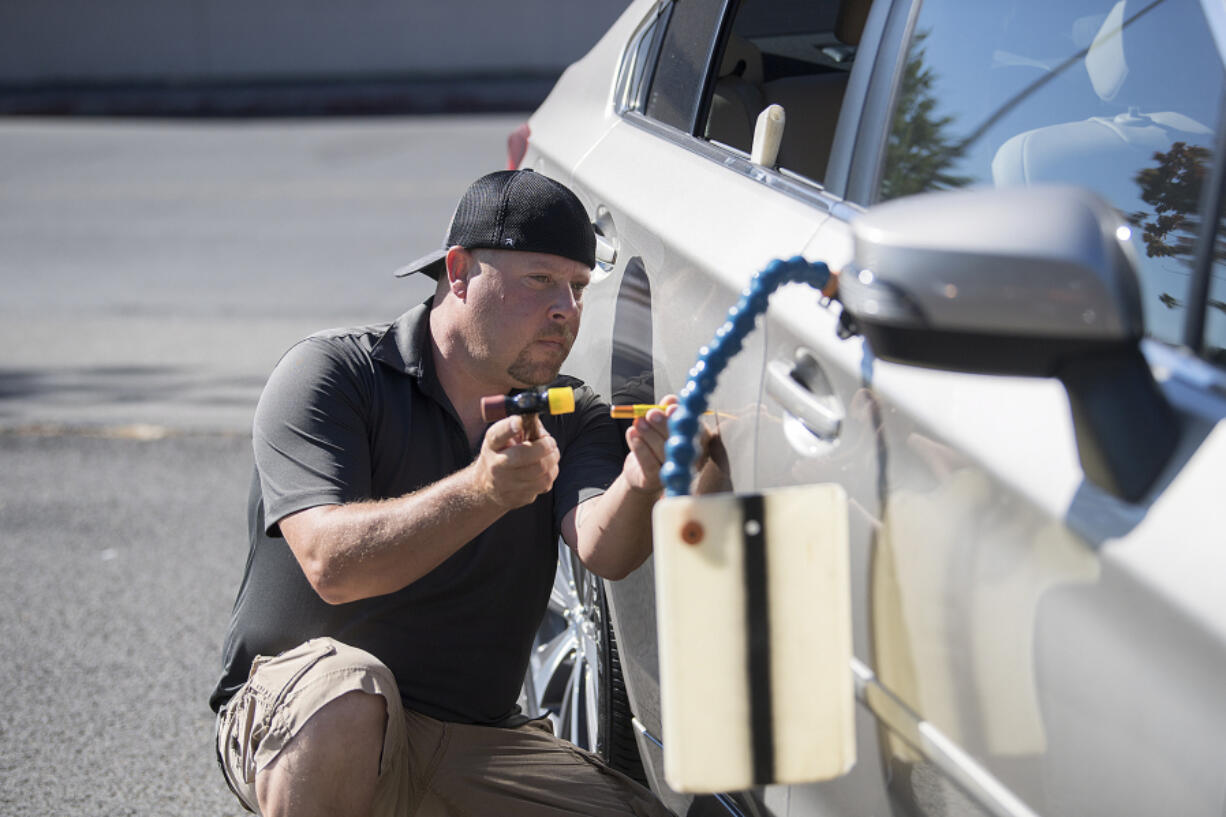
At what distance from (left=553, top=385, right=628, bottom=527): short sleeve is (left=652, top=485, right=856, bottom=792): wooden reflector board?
1000 millimetres

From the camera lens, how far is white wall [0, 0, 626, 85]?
2442cm

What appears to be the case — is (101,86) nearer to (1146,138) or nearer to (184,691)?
(184,691)

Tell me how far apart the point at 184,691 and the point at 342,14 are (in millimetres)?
22623

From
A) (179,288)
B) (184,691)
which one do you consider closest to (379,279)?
(179,288)

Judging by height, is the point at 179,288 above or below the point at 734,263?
below

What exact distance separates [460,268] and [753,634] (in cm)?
121

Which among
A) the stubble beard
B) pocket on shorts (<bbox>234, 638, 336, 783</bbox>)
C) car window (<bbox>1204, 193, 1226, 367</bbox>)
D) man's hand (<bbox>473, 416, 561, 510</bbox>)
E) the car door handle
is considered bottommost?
pocket on shorts (<bbox>234, 638, 336, 783</bbox>)

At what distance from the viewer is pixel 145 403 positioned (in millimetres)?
6340

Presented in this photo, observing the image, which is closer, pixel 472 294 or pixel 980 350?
pixel 980 350

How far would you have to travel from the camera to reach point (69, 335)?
302 inches

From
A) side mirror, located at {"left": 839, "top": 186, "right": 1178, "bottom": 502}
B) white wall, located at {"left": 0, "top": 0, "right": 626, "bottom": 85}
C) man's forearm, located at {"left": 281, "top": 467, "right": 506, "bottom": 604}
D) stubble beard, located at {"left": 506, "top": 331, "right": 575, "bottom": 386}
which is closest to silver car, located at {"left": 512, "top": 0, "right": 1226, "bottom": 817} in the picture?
side mirror, located at {"left": 839, "top": 186, "right": 1178, "bottom": 502}

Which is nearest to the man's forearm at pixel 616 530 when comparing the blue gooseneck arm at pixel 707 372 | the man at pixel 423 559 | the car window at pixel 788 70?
the man at pixel 423 559

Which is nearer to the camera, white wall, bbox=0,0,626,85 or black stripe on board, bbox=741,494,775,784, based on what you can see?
black stripe on board, bbox=741,494,775,784

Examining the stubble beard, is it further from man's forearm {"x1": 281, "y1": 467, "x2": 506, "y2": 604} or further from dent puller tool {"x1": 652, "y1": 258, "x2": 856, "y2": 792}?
dent puller tool {"x1": 652, "y1": 258, "x2": 856, "y2": 792}
